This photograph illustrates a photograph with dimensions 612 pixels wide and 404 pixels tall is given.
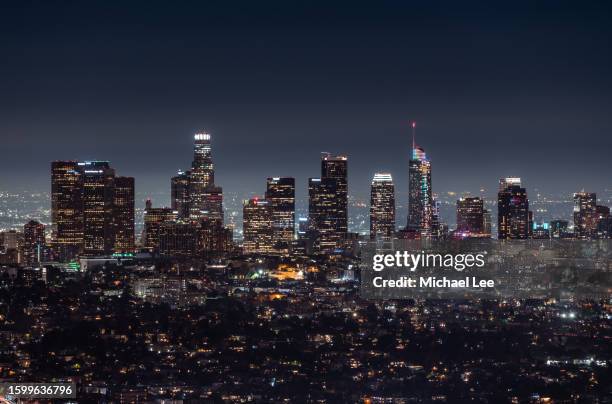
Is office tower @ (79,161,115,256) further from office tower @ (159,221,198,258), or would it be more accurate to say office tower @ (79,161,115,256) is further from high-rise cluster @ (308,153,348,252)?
high-rise cluster @ (308,153,348,252)

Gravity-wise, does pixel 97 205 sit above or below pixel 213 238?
above

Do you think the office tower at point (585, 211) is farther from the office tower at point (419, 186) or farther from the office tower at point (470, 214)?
the office tower at point (419, 186)

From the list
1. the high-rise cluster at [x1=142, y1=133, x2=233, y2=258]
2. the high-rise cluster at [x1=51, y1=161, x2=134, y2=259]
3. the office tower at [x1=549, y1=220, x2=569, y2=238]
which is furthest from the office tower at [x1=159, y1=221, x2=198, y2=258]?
the office tower at [x1=549, y1=220, x2=569, y2=238]

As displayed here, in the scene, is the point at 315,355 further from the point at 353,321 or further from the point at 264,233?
the point at 264,233

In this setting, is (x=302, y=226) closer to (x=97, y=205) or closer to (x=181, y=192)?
(x=181, y=192)

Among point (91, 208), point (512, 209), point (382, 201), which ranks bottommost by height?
point (512, 209)

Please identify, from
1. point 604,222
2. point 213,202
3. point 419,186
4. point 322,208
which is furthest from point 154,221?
point 604,222

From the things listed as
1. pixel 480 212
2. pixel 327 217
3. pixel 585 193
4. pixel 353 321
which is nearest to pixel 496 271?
pixel 353 321
